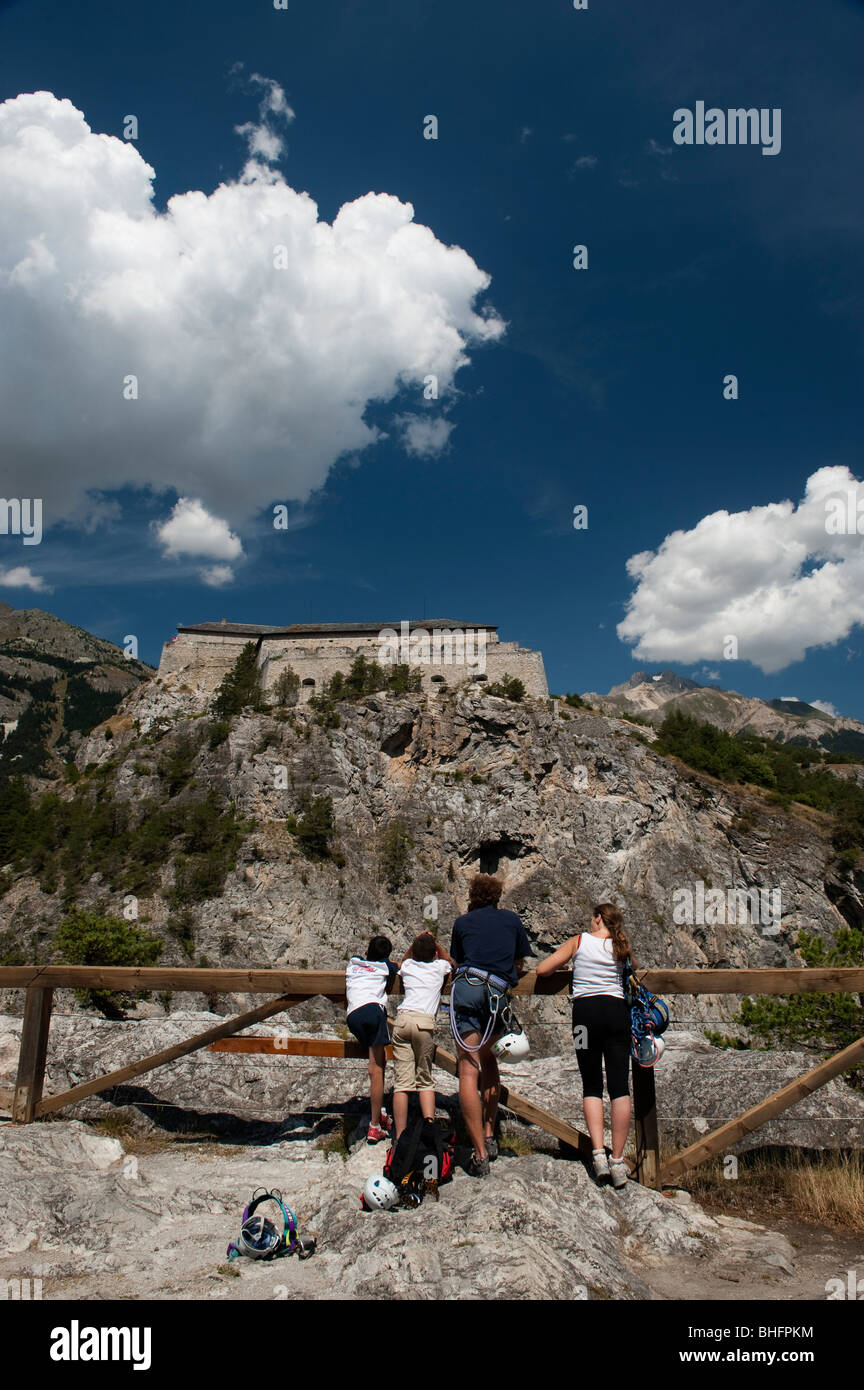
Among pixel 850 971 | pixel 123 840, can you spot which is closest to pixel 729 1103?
pixel 850 971

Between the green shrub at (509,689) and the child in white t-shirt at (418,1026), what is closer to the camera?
the child in white t-shirt at (418,1026)

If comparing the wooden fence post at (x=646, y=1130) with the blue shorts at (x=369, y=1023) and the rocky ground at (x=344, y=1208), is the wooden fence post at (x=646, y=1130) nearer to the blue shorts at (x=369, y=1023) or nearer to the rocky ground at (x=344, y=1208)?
the rocky ground at (x=344, y=1208)

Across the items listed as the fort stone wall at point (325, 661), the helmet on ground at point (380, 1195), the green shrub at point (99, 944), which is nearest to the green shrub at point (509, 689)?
the fort stone wall at point (325, 661)

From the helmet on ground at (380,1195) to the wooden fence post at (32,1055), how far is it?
3284 mm

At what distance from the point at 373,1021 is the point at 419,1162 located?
1.20 meters

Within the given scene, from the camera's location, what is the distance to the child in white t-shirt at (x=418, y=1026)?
538 centimetres

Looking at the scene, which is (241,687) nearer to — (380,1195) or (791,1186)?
(380,1195)

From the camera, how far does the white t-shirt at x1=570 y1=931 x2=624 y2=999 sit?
515 centimetres

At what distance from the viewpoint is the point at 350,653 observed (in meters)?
59.5

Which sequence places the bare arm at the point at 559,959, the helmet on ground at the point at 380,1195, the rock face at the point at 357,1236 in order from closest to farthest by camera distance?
the rock face at the point at 357,1236 < the helmet on ground at the point at 380,1195 < the bare arm at the point at 559,959

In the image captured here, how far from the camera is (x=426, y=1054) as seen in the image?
5.50m

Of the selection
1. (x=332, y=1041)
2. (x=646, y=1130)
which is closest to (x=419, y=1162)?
(x=332, y=1041)

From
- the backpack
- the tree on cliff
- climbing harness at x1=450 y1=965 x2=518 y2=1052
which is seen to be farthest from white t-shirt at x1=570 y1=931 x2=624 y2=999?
the tree on cliff

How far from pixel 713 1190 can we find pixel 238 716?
50.1 m
